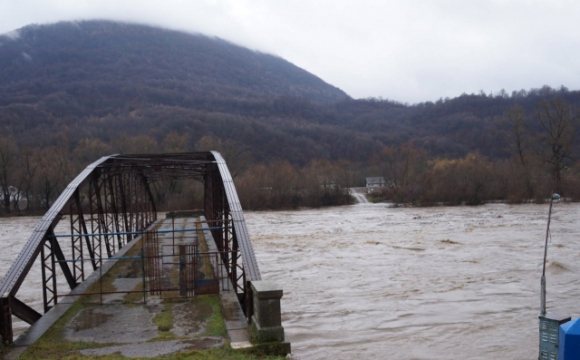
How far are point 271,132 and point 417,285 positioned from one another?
97.1 meters

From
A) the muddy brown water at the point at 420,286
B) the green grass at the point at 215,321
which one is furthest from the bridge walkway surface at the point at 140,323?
the muddy brown water at the point at 420,286

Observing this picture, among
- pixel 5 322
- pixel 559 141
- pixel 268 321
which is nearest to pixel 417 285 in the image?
pixel 268 321

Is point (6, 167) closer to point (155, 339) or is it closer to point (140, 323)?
point (140, 323)

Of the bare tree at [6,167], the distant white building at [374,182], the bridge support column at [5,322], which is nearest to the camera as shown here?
the bridge support column at [5,322]

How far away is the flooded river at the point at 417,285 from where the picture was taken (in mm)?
12836

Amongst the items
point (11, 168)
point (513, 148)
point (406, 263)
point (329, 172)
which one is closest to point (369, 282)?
point (406, 263)

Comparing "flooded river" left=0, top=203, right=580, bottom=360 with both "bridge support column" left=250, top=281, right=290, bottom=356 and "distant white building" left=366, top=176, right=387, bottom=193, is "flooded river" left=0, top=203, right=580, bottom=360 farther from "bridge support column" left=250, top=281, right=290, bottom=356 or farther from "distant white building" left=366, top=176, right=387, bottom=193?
"distant white building" left=366, top=176, right=387, bottom=193

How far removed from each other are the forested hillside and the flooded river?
70.9 ft

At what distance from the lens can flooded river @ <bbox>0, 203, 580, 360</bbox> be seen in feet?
42.1

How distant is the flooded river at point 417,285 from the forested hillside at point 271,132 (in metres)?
21.6

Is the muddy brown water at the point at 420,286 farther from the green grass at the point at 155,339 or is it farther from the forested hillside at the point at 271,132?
the forested hillside at the point at 271,132

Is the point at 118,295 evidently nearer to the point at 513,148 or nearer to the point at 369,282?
the point at 369,282

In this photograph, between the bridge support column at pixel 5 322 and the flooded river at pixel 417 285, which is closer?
the bridge support column at pixel 5 322

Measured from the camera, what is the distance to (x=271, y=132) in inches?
4510
